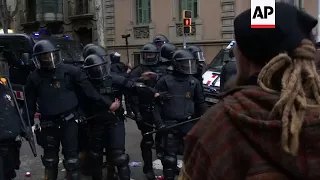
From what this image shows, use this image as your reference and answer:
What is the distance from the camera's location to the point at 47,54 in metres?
5.41

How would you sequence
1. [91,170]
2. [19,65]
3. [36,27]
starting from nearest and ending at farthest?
1. [91,170]
2. [19,65]
3. [36,27]

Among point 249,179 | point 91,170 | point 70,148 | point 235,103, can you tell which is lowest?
point 91,170

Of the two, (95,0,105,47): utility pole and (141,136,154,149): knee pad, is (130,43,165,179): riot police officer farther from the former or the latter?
(95,0,105,47): utility pole

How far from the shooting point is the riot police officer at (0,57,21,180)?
469 cm

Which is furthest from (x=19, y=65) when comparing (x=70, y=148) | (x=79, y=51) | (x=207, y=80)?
(x=70, y=148)

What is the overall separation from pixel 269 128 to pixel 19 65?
8384mm

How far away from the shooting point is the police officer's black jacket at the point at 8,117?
184 inches

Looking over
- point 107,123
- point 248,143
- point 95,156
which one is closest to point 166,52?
point 107,123

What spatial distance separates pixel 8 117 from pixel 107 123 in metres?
1.23

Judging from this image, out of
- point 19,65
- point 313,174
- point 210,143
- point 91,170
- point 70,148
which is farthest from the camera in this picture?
point 19,65

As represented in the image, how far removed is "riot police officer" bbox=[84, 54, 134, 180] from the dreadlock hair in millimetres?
4128

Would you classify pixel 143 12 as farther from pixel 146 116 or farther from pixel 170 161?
pixel 170 161

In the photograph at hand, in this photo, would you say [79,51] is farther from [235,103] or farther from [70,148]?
[235,103]

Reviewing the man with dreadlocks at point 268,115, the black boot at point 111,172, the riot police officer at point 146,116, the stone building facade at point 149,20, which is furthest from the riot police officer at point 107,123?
the stone building facade at point 149,20
